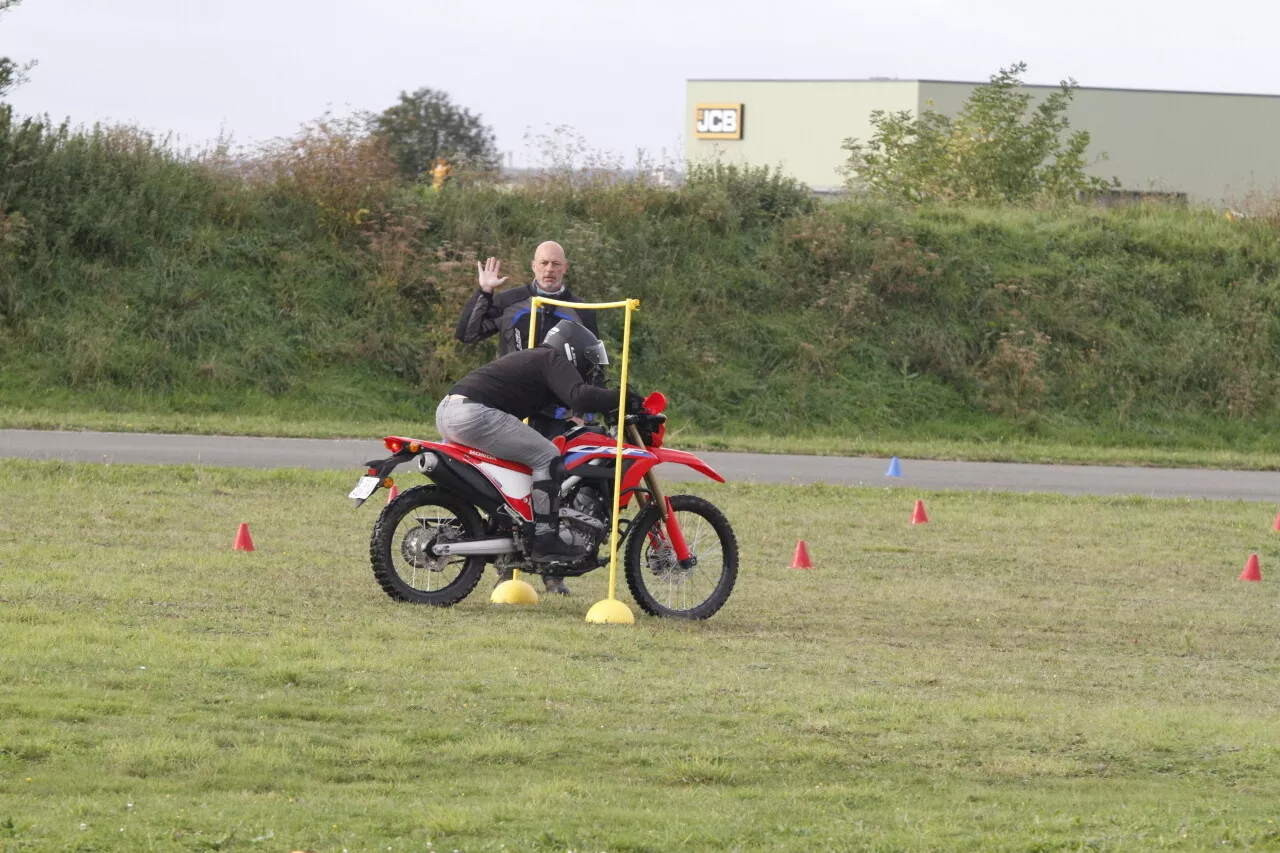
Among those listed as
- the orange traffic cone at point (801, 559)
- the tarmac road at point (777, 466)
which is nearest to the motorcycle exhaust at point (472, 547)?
the orange traffic cone at point (801, 559)

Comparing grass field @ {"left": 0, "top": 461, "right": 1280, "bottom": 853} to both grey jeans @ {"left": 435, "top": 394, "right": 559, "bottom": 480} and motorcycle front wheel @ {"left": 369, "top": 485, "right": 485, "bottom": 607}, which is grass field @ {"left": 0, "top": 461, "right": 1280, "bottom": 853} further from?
grey jeans @ {"left": 435, "top": 394, "right": 559, "bottom": 480}

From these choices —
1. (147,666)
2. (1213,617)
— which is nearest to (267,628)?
(147,666)

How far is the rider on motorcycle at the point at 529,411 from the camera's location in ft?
33.5

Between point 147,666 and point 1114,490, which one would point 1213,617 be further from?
point 1114,490

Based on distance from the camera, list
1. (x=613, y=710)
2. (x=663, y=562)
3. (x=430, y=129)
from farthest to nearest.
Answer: (x=430, y=129) < (x=663, y=562) < (x=613, y=710)

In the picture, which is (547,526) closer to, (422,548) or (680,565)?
(422,548)

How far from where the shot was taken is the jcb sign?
61.6m

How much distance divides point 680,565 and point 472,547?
1256 millimetres

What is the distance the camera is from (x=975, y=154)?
35531 millimetres

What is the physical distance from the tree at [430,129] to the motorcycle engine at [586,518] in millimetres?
29365

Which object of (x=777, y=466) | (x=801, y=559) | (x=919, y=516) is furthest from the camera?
(x=777, y=466)

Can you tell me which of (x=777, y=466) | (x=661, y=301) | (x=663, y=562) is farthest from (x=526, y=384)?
(x=661, y=301)

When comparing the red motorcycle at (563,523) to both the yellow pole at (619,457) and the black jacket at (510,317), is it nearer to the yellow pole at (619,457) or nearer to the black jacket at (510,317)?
the yellow pole at (619,457)

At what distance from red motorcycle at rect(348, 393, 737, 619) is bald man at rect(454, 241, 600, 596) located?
50cm
